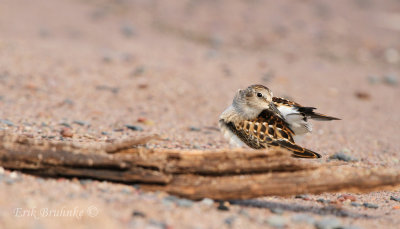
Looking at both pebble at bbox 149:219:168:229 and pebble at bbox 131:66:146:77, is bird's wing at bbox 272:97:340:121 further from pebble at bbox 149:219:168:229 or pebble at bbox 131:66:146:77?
pebble at bbox 131:66:146:77

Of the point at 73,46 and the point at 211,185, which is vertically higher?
the point at 73,46

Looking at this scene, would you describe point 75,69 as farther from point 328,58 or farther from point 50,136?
point 328,58

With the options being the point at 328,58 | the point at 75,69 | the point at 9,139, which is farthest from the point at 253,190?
the point at 328,58

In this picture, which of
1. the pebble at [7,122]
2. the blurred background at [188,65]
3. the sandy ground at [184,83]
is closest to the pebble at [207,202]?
the sandy ground at [184,83]

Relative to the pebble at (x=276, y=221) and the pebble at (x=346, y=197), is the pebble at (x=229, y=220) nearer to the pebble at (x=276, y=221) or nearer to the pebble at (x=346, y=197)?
the pebble at (x=276, y=221)

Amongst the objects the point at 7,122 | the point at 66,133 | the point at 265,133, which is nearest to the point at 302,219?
the point at 265,133
